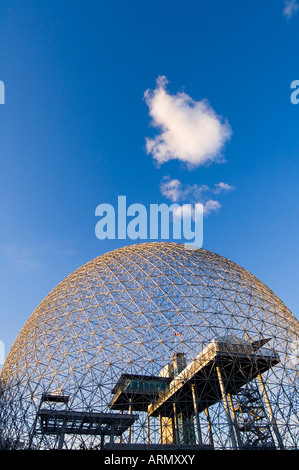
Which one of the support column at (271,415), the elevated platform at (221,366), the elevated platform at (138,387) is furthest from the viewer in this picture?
the elevated platform at (138,387)

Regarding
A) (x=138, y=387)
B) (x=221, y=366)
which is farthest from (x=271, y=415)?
(x=138, y=387)

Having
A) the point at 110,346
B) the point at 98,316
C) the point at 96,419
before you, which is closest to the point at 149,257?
the point at 98,316

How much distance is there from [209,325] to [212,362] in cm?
250

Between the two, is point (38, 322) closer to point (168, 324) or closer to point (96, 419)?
point (96, 419)

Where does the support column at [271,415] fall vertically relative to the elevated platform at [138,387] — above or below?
below

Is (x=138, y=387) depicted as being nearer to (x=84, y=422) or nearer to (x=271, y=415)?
(x=84, y=422)

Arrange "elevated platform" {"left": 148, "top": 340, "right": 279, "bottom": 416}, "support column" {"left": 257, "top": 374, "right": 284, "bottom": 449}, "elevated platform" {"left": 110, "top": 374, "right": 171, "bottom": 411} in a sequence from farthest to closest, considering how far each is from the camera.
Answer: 1. "elevated platform" {"left": 110, "top": 374, "right": 171, "bottom": 411}
2. "elevated platform" {"left": 148, "top": 340, "right": 279, "bottom": 416}
3. "support column" {"left": 257, "top": 374, "right": 284, "bottom": 449}

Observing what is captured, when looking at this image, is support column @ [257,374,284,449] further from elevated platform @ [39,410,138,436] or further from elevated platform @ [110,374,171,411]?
elevated platform @ [39,410,138,436]

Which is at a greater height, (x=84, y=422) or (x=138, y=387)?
(x=138, y=387)

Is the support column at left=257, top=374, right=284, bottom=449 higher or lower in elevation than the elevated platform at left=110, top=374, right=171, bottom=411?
lower

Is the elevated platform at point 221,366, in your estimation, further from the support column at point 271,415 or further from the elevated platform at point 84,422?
the elevated platform at point 84,422

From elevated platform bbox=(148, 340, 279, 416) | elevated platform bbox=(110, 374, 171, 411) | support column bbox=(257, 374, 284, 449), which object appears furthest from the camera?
elevated platform bbox=(110, 374, 171, 411)
